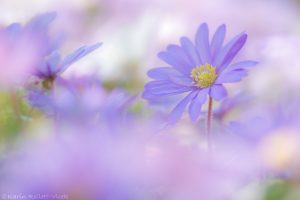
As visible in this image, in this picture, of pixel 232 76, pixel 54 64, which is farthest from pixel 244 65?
pixel 54 64

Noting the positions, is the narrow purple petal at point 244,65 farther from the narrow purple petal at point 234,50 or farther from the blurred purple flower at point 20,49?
the blurred purple flower at point 20,49

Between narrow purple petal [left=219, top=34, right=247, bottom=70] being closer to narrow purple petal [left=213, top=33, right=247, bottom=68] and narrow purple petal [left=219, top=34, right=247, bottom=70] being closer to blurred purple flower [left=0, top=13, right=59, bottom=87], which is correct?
narrow purple petal [left=213, top=33, right=247, bottom=68]

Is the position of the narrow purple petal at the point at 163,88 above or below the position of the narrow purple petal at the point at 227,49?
below

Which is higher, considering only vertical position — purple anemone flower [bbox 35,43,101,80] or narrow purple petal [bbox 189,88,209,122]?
purple anemone flower [bbox 35,43,101,80]

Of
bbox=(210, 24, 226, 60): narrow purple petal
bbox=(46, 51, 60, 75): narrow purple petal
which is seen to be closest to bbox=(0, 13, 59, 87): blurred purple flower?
bbox=(46, 51, 60, 75): narrow purple petal

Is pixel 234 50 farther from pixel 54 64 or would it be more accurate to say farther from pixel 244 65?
pixel 54 64

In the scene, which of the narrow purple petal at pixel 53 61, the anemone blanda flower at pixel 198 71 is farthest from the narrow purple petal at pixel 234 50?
the narrow purple petal at pixel 53 61
